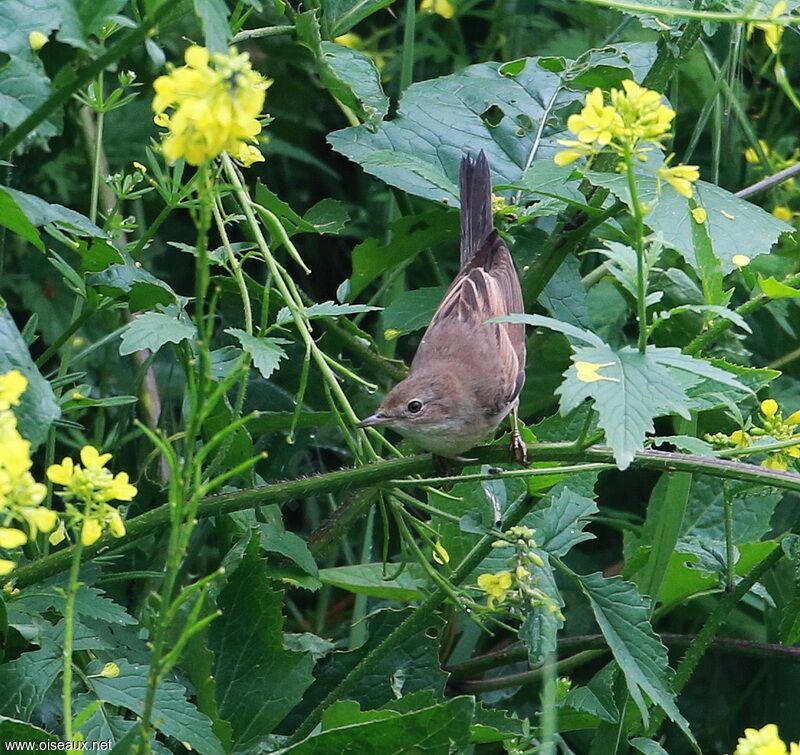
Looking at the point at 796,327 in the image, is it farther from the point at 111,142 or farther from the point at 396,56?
the point at 111,142

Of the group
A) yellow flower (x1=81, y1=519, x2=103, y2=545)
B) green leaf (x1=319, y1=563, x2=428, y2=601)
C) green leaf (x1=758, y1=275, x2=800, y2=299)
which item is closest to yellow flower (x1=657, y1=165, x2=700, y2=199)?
green leaf (x1=758, y1=275, x2=800, y2=299)

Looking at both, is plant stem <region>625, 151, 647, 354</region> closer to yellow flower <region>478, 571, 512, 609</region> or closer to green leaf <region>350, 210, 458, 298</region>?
yellow flower <region>478, 571, 512, 609</region>

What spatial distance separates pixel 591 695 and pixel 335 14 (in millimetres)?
1813

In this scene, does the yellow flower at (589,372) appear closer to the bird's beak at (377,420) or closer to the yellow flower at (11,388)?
the yellow flower at (11,388)

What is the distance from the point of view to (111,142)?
12.9 feet

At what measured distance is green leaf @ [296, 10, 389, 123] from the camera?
2.77 meters

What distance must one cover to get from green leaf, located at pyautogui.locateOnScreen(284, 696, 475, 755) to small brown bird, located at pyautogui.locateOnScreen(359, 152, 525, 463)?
3.08ft

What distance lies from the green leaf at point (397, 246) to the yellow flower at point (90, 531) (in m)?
1.60

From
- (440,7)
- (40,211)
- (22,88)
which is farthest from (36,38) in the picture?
(440,7)

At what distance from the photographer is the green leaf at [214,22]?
145 centimetres

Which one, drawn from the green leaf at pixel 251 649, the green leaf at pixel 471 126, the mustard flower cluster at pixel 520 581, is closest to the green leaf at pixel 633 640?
the mustard flower cluster at pixel 520 581

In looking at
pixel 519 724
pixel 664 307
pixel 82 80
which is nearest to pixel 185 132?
pixel 82 80

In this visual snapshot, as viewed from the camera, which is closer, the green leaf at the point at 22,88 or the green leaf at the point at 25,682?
the green leaf at the point at 22,88

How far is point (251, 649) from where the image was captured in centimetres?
244
